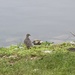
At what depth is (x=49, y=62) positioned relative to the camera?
13.9m

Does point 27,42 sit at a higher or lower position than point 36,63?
lower

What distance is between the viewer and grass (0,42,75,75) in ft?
42.0

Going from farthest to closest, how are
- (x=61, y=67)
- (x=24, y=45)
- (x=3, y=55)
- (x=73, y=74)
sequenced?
(x=24, y=45) → (x=3, y=55) → (x=61, y=67) → (x=73, y=74)

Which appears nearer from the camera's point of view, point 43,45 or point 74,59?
point 74,59

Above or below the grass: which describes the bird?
below

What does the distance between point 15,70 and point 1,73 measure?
53 cm

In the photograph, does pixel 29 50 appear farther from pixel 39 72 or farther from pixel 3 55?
pixel 39 72

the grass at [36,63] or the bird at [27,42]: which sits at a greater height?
the grass at [36,63]

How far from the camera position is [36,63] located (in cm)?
1402

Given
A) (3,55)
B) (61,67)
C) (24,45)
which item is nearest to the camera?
(61,67)

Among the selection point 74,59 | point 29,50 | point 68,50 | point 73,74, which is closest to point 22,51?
point 29,50

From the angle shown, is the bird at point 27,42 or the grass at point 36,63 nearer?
the grass at point 36,63

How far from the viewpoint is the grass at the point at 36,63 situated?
12797 mm

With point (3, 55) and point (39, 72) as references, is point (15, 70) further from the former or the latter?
point (3, 55)
